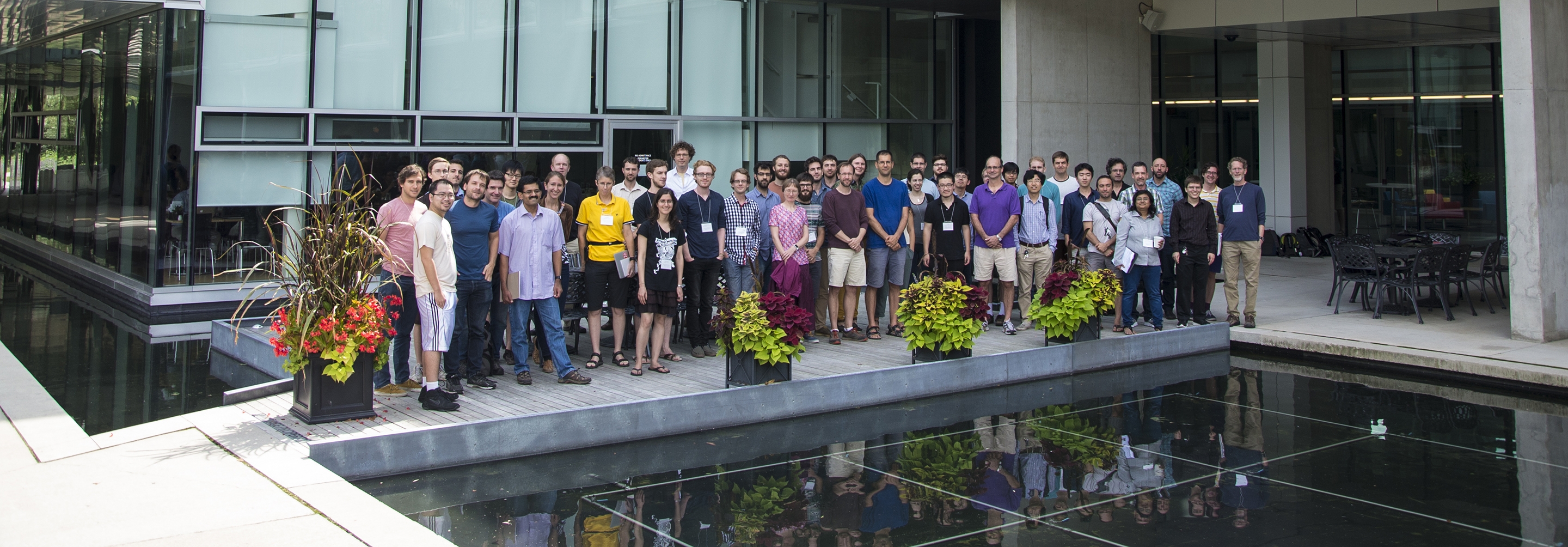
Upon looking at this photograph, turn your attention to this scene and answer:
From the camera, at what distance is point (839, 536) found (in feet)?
18.1

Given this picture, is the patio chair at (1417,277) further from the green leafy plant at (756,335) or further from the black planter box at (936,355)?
the green leafy plant at (756,335)

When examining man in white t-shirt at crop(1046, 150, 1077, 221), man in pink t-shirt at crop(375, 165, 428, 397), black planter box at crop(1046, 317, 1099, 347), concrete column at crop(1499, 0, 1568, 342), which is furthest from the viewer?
man in white t-shirt at crop(1046, 150, 1077, 221)

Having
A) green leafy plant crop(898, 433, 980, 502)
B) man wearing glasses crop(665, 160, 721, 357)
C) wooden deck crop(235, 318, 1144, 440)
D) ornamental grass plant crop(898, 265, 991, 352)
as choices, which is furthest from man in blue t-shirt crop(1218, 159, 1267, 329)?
green leafy plant crop(898, 433, 980, 502)

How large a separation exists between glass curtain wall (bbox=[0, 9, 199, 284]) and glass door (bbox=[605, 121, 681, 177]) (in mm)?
5012

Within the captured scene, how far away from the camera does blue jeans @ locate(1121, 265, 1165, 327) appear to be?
11438 millimetres

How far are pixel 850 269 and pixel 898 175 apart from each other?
8.19m

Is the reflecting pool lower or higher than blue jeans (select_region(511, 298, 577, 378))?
lower

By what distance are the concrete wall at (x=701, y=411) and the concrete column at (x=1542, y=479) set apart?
3223mm

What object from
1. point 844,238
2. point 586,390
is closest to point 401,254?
point 586,390

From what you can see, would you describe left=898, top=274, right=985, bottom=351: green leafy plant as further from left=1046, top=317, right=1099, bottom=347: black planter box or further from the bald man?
the bald man

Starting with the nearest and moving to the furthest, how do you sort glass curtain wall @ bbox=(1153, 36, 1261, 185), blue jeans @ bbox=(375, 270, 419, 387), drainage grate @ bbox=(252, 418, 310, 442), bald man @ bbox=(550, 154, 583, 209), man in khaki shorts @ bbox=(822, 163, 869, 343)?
1. drainage grate @ bbox=(252, 418, 310, 442)
2. blue jeans @ bbox=(375, 270, 419, 387)
3. bald man @ bbox=(550, 154, 583, 209)
4. man in khaki shorts @ bbox=(822, 163, 869, 343)
5. glass curtain wall @ bbox=(1153, 36, 1261, 185)

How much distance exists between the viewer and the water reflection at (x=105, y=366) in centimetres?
844

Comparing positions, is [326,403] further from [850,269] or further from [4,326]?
[4,326]

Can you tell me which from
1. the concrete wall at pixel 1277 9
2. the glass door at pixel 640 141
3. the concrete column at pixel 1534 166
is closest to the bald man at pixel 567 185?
the glass door at pixel 640 141
